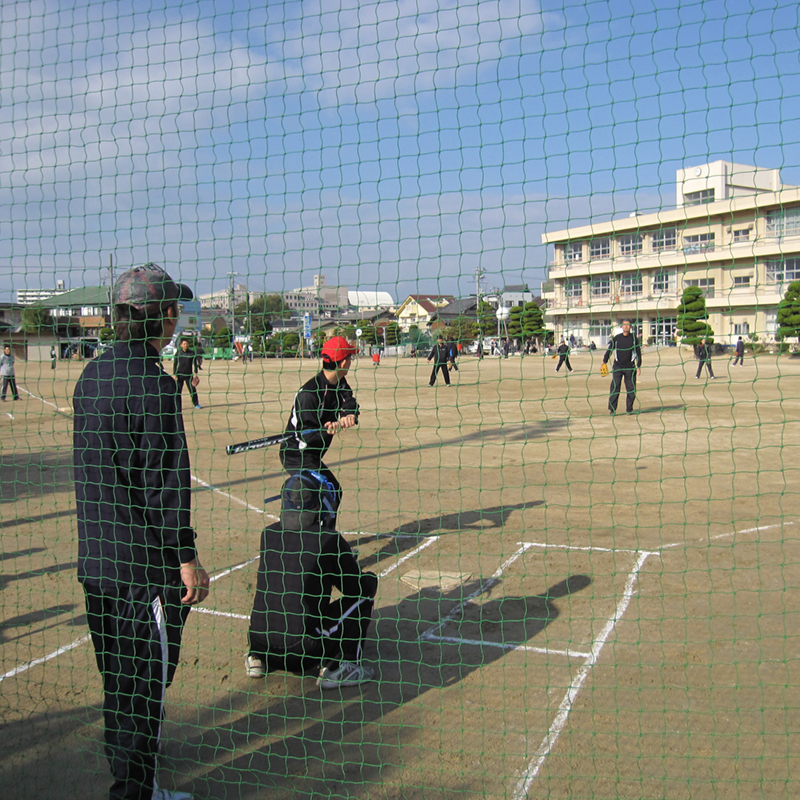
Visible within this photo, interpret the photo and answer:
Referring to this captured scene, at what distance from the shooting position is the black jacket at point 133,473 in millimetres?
2557

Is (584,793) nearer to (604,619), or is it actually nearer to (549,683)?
(549,683)

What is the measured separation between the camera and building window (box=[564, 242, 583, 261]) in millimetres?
3449

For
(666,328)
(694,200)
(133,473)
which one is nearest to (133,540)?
(133,473)

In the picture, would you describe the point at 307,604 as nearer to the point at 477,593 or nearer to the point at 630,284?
the point at 477,593

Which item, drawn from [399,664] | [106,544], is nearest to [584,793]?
[399,664]

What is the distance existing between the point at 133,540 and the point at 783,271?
3249mm

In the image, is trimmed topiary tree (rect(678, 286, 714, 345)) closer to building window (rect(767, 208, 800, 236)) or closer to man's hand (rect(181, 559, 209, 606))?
building window (rect(767, 208, 800, 236))

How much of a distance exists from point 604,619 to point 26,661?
349 centimetres

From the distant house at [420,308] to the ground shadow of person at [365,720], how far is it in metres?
1.97

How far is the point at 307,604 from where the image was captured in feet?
12.1

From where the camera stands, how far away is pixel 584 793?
2900 mm

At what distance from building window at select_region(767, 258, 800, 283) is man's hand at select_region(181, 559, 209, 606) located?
9.59 feet

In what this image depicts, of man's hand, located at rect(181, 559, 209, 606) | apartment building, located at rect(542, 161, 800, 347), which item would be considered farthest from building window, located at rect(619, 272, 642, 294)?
man's hand, located at rect(181, 559, 209, 606)

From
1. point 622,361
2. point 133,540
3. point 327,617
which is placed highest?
point 622,361
